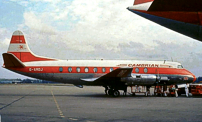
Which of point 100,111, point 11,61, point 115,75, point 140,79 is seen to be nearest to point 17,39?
point 11,61

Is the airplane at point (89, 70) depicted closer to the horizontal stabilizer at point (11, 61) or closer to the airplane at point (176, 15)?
the horizontal stabilizer at point (11, 61)

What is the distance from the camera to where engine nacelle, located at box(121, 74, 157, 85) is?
76.0 feet

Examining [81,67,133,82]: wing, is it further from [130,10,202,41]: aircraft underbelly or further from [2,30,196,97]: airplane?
[130,10,202,41]: aircraft underbelly

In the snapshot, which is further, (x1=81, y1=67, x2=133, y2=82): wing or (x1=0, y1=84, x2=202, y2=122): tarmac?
(x1=81, y1=67, x2=133, y2=82): wing

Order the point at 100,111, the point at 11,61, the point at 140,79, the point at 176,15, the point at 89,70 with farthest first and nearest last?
the point at 89,70 < the point at 140,79 < the point at 11,61 < the point at 100,111 < the point at 176,15

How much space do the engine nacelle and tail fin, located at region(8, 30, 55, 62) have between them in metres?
8.70

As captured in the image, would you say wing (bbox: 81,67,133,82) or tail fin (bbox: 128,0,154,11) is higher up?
tail fin (bbox: 128,0,154,11)

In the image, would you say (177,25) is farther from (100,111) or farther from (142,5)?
(100,111)

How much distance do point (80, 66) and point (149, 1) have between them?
54.5ft

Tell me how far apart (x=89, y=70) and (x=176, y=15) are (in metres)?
16.9

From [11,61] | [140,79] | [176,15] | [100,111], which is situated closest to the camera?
[176,15]

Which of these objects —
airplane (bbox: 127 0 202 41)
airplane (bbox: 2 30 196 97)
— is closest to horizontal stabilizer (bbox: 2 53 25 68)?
airplane (bbox: 2 30 196 97)

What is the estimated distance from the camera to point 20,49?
82.8 feet

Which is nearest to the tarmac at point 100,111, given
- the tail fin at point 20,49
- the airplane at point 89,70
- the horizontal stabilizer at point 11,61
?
the airplane at point 89,70
